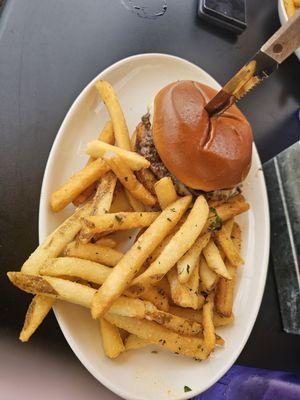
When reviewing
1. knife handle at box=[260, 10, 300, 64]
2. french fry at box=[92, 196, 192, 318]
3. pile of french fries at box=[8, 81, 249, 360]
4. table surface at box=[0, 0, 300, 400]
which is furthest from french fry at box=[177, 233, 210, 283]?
knife handle at box=[260, 10, 300, 64]

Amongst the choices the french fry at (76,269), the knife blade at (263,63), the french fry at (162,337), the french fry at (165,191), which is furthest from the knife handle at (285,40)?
A: the french fry at (162,337)

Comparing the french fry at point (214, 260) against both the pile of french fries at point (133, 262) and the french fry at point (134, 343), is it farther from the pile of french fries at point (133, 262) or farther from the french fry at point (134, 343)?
the french fry at point (134, 343)

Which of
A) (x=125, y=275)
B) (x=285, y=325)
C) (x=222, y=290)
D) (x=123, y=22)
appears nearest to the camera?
(x=125, y=275)

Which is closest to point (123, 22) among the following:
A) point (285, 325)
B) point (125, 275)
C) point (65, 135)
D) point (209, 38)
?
point (209, 38)

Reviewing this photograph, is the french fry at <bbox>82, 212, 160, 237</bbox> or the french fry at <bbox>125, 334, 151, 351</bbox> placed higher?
the french fry at <bbox>82, 212, 160, 237</bbox>

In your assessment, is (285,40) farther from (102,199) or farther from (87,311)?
(87,311)

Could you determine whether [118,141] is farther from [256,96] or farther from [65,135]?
[256,96]

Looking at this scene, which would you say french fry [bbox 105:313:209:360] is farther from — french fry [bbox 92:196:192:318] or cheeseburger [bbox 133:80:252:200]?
cheeseburger [bbox 133:80:252:200]
